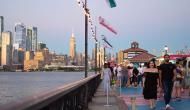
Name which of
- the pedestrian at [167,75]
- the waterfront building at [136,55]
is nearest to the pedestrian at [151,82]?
the pedestrian at [167,75]

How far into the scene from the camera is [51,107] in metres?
8.13

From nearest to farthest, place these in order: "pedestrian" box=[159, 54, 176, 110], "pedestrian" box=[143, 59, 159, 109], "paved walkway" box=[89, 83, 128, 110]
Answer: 1. "pedestrian" box=[143, 59, 159, 109]
2. "pedestrian" box=[159, 54, 176, 110]
3. "paved walkway" box=[89, 83, 128, 110]

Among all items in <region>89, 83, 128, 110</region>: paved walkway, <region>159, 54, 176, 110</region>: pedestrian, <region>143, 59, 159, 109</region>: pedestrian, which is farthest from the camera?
<region>89, 83, 128, 110</region>: paved walkway

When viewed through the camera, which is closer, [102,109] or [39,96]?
[39,96]

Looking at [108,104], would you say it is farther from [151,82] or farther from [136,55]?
[136,55]


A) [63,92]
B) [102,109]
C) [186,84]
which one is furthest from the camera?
[186,84]

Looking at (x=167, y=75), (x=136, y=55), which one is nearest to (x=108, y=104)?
(x=167, y=75)

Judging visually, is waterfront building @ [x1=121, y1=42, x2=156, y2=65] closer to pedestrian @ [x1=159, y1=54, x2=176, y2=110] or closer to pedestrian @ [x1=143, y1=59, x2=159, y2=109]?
pedestrian @ [x1=159, y1=54, x2=176, y2=110]

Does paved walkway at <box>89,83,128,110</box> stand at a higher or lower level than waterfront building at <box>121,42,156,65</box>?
lower

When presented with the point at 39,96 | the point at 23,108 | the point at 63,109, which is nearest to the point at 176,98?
the point at 63,109

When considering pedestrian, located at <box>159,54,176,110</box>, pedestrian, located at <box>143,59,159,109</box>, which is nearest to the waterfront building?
pedestrian, located at <box>159,54,176,110</box>

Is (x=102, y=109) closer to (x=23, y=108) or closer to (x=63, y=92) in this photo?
(x=63, y=92)

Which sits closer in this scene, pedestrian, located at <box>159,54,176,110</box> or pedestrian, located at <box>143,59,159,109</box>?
pedestrian, located at <box>143,59,159,109</box>

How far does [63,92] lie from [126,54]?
77.9 metres
